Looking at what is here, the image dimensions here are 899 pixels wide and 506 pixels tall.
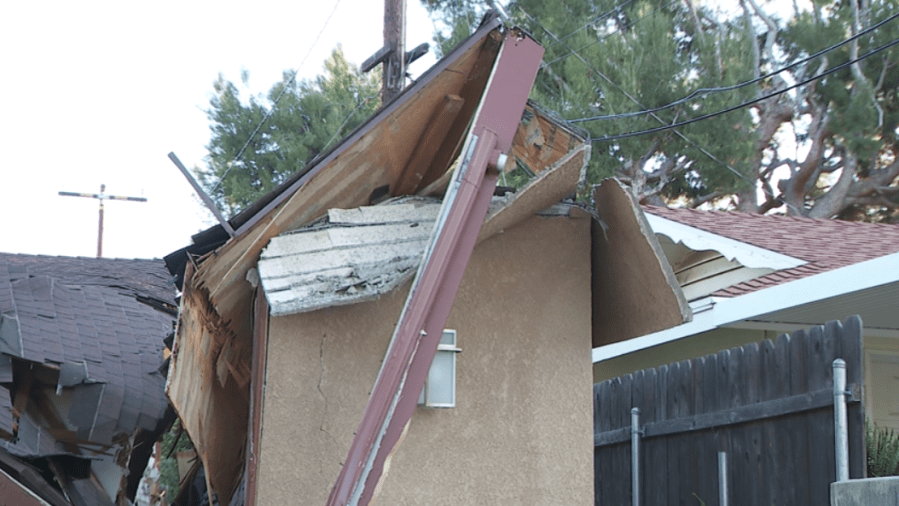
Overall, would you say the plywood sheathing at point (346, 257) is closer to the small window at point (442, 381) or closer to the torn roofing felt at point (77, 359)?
the small window at point (442, 381)

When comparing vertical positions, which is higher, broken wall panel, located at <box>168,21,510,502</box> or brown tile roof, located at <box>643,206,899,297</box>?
brown tile roof, located at <box>643,206,899,297</box>

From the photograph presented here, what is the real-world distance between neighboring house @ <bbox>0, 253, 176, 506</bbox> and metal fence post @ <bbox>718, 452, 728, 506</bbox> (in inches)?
206

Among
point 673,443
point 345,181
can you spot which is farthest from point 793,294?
point 345,181

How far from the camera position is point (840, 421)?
6.38 metres

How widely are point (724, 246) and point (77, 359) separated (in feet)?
23.4

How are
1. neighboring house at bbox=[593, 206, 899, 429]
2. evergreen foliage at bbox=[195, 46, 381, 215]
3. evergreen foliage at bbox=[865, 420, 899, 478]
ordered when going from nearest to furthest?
1. evergreen foliage at bbox=[865, 420, 899, 478]
2. neighboring house at bbox=[593, 206, 899, 429]
3. evergreen foliage at bbox=[195, 46, 381, 215]

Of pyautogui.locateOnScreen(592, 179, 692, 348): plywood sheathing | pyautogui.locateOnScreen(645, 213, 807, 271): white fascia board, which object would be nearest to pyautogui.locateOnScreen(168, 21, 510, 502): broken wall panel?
pyautogui.locateOnScreen(592, 179, 692, 348): plywood sheathing

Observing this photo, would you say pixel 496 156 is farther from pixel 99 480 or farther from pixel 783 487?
pixel 99 480

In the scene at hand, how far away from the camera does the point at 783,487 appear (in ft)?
22.9

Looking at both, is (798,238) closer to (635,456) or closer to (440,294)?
(635,456)

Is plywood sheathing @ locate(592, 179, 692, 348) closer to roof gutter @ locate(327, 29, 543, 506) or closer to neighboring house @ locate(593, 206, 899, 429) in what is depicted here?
roof gutter @ locate(327, 29, 543, 506)

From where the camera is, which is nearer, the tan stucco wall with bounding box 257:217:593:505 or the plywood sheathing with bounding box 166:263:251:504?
the tan stucco wall with bounding box 257:217:593:505

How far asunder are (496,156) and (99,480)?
5760 mm

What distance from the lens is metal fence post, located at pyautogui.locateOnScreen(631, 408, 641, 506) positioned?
9227 mm
